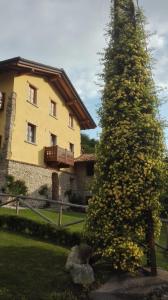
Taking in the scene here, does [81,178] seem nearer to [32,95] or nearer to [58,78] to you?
[32,95]

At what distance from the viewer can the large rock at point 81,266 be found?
925cm

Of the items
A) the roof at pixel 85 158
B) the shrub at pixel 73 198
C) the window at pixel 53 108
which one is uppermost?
the window at pixel 53 108

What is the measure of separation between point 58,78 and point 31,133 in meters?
6.01

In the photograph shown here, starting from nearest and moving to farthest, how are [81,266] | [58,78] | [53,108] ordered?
[81,266] < [58,78] < [53,108]

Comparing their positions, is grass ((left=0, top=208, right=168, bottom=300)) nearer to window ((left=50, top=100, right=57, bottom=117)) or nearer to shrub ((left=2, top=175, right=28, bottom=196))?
shrub ((left=2, top=175, right=28, bottom=196))

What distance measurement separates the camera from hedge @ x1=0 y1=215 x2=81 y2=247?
14.0 m

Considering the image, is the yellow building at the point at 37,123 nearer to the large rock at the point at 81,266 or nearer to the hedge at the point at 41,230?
the hedge at the point at 41,230

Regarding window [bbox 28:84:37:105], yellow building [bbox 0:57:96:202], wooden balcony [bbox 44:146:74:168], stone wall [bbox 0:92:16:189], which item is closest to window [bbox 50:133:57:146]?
yellow building [bbox 0:57:96:202]

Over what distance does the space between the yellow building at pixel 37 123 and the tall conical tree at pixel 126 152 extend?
641 inches

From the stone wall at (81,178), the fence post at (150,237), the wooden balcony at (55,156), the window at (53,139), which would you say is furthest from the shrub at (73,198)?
the fence post at (150,237)

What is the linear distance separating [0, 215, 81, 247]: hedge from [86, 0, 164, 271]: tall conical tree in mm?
3761

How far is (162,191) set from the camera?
1030cm

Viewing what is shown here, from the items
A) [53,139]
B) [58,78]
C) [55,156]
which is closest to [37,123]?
[55,156]

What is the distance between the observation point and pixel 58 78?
3212 cm
